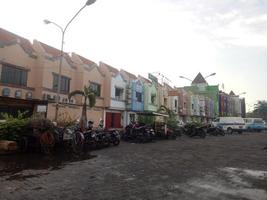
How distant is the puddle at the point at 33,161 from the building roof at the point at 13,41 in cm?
1161

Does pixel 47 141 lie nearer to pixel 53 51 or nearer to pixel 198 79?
pixel 53 51

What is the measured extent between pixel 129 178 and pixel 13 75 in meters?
16.6

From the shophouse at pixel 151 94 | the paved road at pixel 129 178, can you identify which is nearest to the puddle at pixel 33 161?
the paved road at pixel 129 178

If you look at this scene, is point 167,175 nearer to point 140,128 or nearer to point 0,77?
point 140,128

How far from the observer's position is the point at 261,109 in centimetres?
9638

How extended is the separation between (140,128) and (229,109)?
7156 centimetres

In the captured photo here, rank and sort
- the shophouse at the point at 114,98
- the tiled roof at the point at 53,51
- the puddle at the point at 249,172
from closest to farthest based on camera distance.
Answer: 1. the puddle at the point at 249,172
2. the tiled roof at the point at 53,51
3. the shophouse at the point at 114,98

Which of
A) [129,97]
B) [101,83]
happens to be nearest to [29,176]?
[101,83]

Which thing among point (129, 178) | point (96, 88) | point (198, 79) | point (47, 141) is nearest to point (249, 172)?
point (129, 178)

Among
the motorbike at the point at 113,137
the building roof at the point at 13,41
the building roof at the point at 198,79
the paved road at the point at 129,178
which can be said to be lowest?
the paved road at the point at 129,178

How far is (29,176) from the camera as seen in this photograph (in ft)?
26.8

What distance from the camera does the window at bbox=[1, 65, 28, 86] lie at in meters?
20.9

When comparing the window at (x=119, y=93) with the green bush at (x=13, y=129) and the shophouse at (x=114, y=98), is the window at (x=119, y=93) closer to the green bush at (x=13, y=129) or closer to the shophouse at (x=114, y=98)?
the shophouse at (x=114, y=98)

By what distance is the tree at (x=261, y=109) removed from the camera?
9596cm
